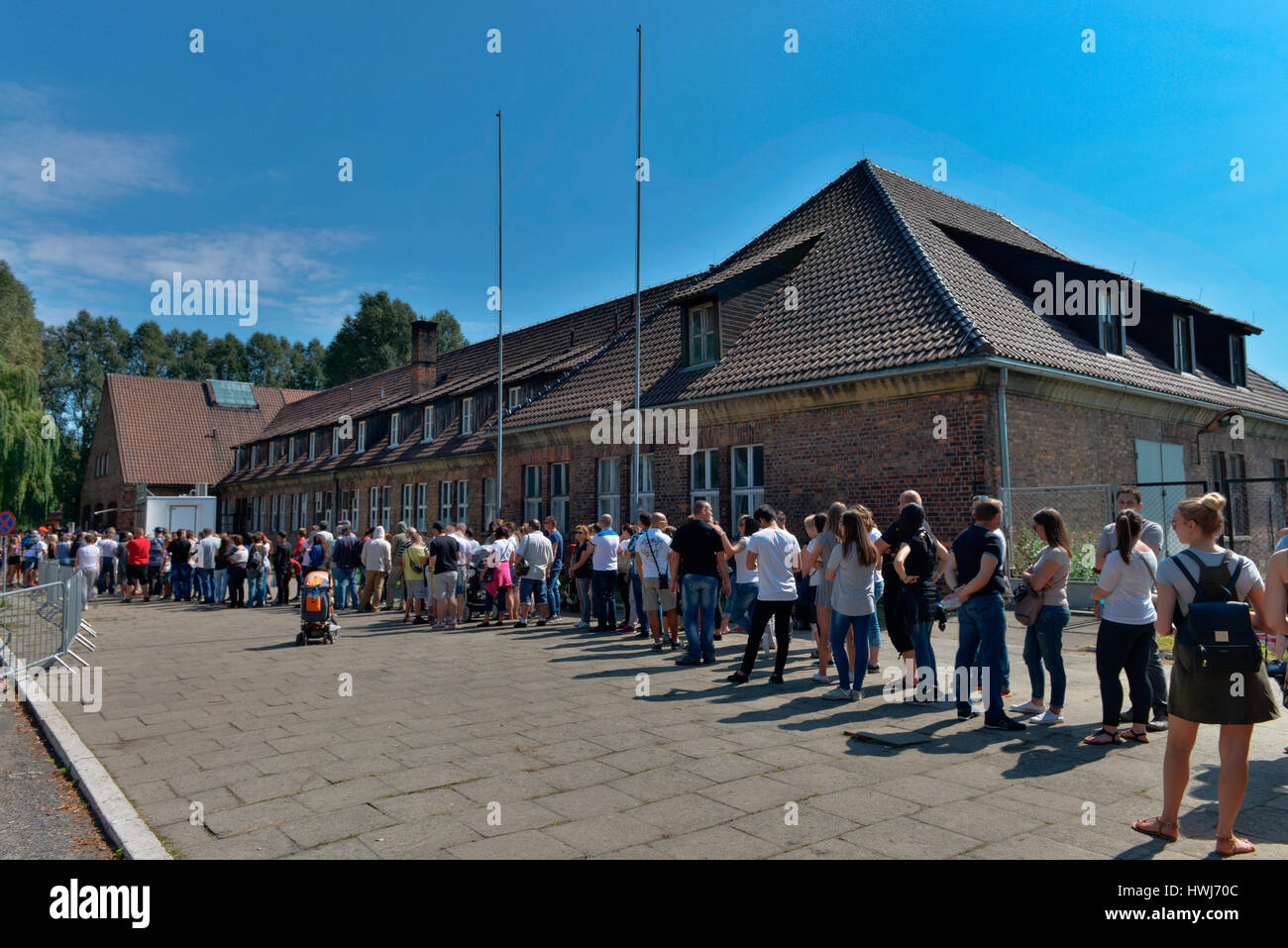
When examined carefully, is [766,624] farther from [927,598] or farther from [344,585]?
[344,585]

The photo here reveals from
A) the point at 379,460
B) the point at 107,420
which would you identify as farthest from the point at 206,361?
the point at 379,460

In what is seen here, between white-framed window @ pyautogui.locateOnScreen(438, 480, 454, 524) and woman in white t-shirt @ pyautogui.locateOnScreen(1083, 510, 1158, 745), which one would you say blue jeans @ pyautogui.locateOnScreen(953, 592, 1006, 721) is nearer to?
woman in white t-shirt @ pyautogui.locateOnScreen(1083, 510, 1158, 745)

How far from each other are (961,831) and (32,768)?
263 inches

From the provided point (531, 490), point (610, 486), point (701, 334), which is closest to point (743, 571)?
point (701, 334)

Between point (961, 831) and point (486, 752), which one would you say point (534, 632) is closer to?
point (486, 752)

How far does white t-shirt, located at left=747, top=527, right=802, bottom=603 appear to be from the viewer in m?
8.55

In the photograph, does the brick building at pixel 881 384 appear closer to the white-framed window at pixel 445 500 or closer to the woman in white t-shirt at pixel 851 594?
the white-framed window at pixel 445 500

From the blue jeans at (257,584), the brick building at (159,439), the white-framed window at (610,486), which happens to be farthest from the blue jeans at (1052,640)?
the brick building at (159,439)

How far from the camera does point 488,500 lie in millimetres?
26078

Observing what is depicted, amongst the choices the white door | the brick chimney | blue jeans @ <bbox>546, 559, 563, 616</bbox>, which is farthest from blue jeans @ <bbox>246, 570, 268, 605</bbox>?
the white door

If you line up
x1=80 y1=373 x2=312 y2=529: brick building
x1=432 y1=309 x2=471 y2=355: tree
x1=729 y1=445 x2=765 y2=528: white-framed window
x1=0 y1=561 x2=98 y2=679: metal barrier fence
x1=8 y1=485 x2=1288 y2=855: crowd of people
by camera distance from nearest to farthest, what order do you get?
x1=8 y1=485 x2=1288 y2=855: crowd of people < x1=0 y1=561 x2=98 y2=679: metal barrier fence < x1=729 y1=445 x2=765 y2=528: white-framed window < x1=80 y1=373 x2=312 y2=529: brick building < x1=432 y1=309 x2=471 y2=355: tree

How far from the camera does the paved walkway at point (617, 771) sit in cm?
445

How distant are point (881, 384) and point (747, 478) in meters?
3.74

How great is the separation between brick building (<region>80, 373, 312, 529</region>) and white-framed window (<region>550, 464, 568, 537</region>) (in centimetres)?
3318
